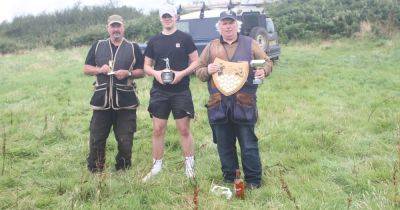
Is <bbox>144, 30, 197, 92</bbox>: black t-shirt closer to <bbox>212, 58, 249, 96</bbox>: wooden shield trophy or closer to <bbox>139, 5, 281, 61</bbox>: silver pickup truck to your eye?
<bbox>212, 58, 249, 96</bbox>: wooden shield trophy

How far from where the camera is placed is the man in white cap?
5191mm

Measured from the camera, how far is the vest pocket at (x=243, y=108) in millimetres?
4715

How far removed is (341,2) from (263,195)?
66.1 ft

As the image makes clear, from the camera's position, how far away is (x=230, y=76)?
475 cm

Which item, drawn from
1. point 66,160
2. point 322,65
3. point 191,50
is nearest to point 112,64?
point 191,50

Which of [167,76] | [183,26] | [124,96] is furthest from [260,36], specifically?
[167,76]

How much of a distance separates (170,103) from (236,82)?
0.96m

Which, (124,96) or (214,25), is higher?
(214,25)

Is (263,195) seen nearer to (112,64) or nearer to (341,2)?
(112,64)

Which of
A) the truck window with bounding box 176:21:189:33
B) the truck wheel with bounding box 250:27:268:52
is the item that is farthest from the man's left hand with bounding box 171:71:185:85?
→ the truck window with bounding box 176:21:189:33

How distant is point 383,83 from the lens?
431 inches

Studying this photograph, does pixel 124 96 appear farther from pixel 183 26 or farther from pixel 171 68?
pixel 183 26

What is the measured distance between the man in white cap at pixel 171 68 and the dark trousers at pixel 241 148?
469 millimetres

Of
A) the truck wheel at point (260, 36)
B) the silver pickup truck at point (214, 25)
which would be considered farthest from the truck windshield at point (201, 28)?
the truck wheel at point (260, 36)
